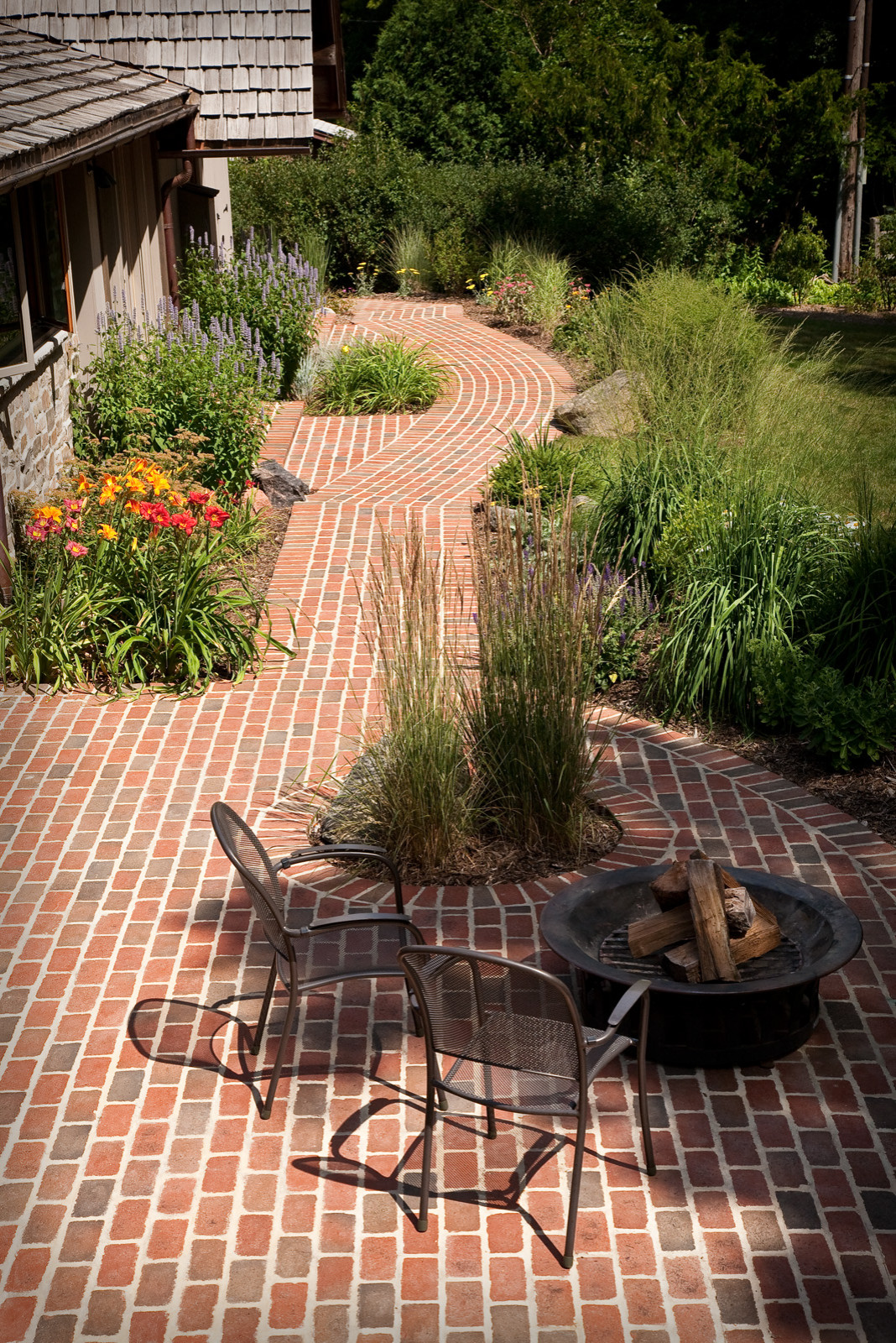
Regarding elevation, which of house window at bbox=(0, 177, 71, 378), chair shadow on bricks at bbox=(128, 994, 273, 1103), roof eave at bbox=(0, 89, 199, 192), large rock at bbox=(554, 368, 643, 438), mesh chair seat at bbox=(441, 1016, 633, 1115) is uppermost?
roof eave at bbox=(0, 89, 199, 192)

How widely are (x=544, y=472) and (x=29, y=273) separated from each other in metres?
3.94

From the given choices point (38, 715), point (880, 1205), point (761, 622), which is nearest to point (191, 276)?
point (38, 715)

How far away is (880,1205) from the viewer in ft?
12.6

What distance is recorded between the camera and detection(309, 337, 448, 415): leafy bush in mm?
13367

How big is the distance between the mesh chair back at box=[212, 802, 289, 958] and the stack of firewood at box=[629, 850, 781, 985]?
1234 mm

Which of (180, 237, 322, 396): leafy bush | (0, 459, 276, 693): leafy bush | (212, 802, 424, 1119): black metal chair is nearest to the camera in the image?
(212, 802, 424, 1119): black metal chair

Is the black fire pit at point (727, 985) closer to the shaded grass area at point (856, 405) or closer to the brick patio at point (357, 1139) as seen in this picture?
the brick patio at point (357, 1139)

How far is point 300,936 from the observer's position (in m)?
4.59

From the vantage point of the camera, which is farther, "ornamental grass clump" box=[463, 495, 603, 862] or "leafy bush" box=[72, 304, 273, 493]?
"leafy bush" box=[72, 304, 273, 493]

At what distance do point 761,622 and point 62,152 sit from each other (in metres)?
4.99

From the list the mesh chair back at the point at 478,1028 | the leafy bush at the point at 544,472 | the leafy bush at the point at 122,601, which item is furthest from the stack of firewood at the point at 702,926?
the leafy bush at the point at 544,472

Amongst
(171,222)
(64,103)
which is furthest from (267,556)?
(171,222)

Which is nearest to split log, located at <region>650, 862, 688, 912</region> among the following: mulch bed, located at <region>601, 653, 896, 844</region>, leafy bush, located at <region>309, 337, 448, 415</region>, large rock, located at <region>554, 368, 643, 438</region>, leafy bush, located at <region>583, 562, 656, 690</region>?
mulch bed, located at <region>601, 653, 896, 844</region>

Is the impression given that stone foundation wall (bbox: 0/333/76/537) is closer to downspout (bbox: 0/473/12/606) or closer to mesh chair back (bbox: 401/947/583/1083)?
downspout (bbox: 0/473/12/606)
